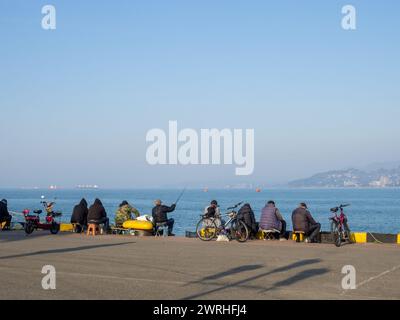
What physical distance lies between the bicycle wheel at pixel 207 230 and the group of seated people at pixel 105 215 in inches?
83.6

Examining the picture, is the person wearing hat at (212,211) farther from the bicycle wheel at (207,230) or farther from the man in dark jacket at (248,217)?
the man in dark jacket at (248,217)

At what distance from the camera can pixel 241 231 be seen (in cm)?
1983

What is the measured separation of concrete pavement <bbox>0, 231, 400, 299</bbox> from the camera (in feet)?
33.6

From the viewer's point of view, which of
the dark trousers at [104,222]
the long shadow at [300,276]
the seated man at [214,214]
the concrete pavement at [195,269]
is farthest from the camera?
the dark trousers at [104,222]

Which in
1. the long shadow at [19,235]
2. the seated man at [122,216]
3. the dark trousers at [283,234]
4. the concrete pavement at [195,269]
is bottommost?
the long shadow at [19,235]

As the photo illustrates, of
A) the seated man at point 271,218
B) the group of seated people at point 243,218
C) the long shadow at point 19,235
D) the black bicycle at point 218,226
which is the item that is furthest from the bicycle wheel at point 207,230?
the long shadow at point 19,235

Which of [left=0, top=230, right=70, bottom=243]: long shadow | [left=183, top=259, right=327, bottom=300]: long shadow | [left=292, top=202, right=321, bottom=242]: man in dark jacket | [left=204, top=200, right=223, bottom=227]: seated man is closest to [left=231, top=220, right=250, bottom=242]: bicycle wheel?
[left=204, top=200, right=223, bottom=227]: seated man

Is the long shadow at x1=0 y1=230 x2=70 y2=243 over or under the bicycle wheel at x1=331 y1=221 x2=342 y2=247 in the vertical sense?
under

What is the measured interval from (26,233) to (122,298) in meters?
14.2

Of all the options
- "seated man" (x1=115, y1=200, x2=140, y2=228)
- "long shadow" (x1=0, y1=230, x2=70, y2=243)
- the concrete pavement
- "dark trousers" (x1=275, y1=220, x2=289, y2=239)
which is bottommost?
"long shadow" (x1=0, y1=230, x2=70, y2=243)

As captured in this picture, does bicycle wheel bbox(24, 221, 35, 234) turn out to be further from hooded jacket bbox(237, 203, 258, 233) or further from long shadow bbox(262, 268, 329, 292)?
long shadow bbox(262, 268, 329, 292)

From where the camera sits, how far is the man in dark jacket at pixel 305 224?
1938 centimetres

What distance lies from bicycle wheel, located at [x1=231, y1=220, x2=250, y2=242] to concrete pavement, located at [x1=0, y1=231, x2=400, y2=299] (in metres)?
0.29
